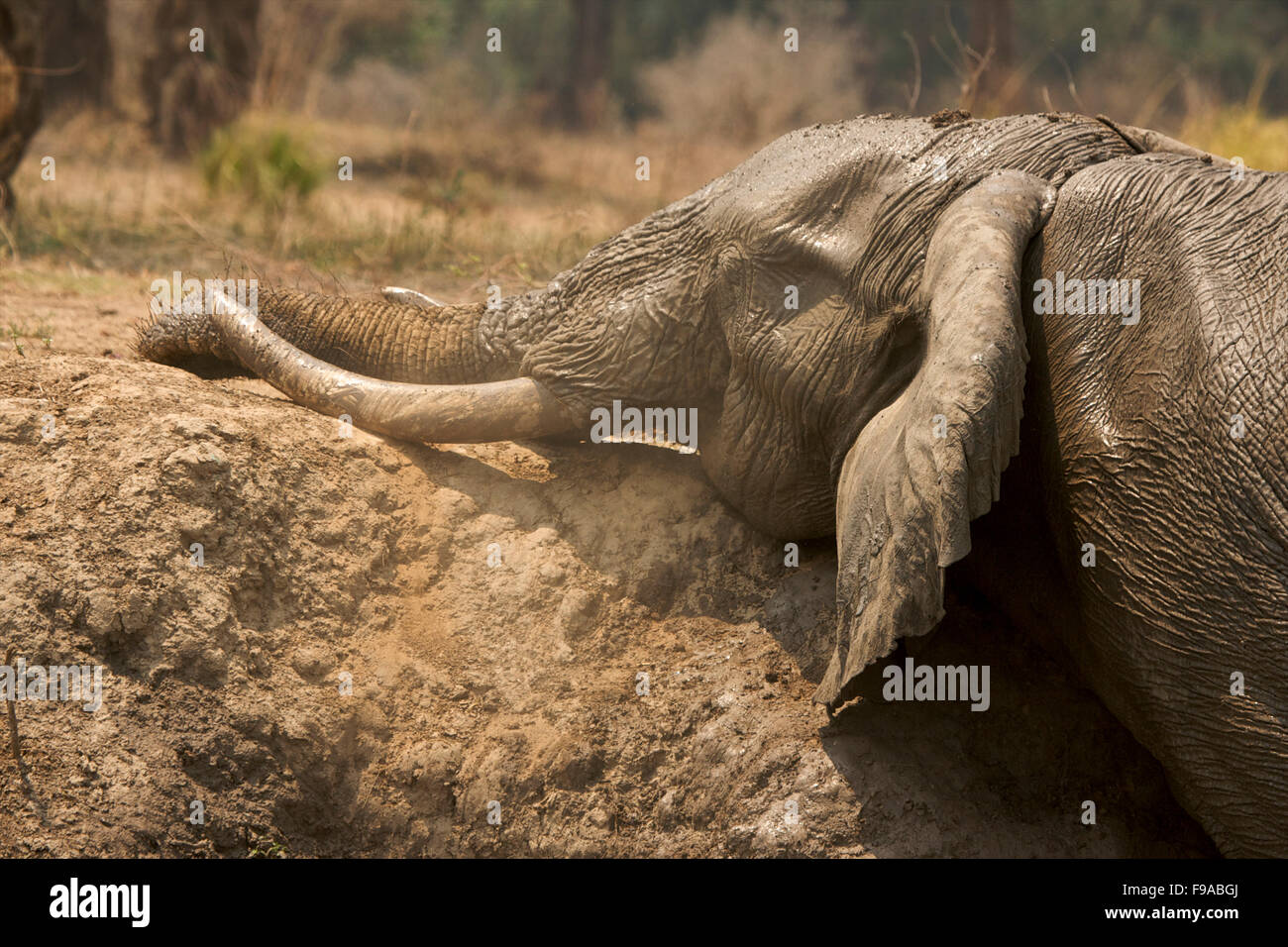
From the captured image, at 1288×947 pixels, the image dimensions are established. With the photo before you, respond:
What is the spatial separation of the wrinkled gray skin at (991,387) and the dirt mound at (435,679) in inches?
11.5

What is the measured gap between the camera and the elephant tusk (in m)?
4.66

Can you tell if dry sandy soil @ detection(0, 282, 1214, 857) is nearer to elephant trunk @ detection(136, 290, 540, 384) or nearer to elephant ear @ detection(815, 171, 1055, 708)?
elephant trunk @ detection(136, 290, 540, 384)

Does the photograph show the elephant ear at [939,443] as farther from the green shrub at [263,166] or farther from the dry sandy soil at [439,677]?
the green shrub at [263,166]

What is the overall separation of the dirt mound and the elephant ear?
1.60 feet

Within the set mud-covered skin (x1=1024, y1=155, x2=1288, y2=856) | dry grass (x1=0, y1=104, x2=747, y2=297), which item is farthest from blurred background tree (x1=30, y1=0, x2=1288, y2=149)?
mud-covered skin (x1=1024, y1=155, x2=1288, y2=856)

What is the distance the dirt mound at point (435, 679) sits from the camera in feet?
12.6

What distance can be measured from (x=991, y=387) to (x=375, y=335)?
8.22 feet

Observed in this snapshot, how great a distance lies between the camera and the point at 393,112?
25.7 metres

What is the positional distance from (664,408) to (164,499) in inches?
64.7

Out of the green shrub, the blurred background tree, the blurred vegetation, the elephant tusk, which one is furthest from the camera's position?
the blurred background tree

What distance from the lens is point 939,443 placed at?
3330 millimetres

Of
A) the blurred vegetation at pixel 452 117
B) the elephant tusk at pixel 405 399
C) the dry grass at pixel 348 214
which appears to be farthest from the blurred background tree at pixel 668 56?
the elephant tusk at pixel 405 399

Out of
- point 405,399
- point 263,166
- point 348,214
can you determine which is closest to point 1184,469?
point 405,399
